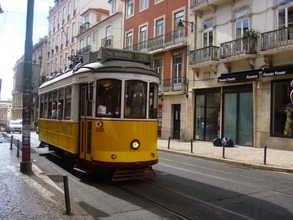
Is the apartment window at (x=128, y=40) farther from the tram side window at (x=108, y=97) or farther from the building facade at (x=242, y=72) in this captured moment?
the tram side window at (x=108, y=97)

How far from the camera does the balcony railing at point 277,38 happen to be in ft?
51.2

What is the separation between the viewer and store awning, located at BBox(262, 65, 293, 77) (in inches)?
608

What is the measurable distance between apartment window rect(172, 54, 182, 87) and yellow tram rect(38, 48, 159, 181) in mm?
15378

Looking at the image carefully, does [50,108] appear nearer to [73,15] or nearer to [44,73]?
[73,15]

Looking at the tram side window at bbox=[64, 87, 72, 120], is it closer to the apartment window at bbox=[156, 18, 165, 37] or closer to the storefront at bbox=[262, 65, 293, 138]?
the storefront at bbox=[262, 65, 293, 138]

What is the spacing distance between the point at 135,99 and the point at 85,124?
153cm

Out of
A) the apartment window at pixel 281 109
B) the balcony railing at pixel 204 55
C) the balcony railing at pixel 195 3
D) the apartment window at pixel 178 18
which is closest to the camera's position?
the apartment window at pixel 281 109

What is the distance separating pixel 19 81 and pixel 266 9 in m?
14.5

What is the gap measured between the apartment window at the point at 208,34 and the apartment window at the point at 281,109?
6154 mm

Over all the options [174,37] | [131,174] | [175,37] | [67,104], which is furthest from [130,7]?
[131,174]

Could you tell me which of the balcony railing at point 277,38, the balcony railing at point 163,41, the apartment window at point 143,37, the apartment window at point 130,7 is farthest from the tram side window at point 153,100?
the apartment window at point 130,7

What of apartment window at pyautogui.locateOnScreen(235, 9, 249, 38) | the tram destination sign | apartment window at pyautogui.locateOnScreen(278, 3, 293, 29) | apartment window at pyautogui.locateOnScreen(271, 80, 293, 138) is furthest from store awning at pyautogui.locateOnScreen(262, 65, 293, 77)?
the tram destination sign

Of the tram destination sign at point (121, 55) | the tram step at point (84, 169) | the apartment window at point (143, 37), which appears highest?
the apartment window at point (143, 37)

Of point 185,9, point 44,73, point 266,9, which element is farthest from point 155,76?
point 44,73
